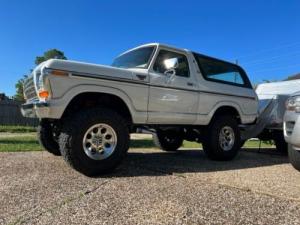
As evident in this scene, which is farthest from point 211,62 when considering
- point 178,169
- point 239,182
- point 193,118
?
point 239,182

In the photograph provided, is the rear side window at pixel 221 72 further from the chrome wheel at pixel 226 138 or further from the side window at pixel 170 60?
the chrome wheel at pixel 226 138

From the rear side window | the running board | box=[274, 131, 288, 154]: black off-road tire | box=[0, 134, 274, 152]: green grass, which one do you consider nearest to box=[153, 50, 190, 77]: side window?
the rear side window

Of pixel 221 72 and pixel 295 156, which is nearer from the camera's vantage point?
pixel 295 156

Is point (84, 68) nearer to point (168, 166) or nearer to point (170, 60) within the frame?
point (170, 60)

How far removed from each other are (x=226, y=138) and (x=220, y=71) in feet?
4.70

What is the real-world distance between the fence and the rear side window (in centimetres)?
1644

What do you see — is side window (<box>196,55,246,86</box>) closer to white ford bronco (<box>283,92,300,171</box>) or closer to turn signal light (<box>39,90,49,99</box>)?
white ford bronco (<box>283,92,300,171</box>)

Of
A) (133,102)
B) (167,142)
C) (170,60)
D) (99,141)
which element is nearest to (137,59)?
(170,60)

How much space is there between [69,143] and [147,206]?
5.55 feet

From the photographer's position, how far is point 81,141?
4.78m

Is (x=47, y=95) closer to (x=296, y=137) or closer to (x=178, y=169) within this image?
(x=178, y=169)

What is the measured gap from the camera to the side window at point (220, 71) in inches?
273

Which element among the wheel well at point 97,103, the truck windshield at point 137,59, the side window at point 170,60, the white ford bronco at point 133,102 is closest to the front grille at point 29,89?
the white ford bronco at point 133,102

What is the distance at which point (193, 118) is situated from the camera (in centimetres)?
649
